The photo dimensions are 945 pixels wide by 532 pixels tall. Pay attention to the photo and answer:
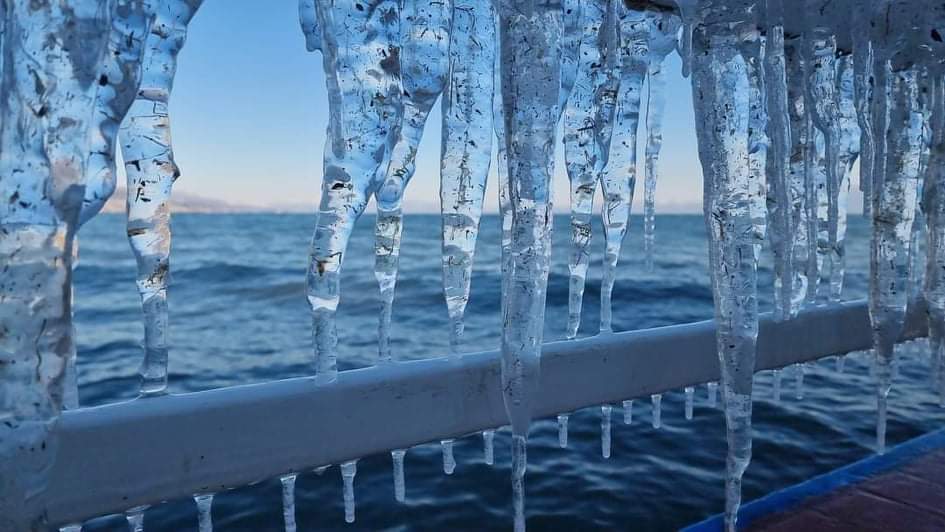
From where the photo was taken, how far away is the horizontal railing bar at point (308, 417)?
3.46 feet

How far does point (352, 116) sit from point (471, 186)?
381 mm

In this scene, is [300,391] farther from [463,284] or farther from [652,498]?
[652,498]

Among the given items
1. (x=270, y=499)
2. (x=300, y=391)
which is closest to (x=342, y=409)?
(x=300, y=391)

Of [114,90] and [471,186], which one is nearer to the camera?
[114,90]

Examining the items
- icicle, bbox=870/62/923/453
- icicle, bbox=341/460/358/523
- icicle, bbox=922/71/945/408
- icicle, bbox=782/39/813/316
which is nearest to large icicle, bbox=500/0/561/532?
icicle, bbox=341/460/358/523

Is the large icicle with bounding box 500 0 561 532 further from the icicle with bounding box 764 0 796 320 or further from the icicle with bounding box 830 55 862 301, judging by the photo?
the icicle with bounding box 830 55 862 301

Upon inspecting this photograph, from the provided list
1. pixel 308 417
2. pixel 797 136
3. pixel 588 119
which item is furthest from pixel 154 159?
pixel 797 136

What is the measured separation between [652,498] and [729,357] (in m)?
1.82

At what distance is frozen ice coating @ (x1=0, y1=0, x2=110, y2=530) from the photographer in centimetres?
71

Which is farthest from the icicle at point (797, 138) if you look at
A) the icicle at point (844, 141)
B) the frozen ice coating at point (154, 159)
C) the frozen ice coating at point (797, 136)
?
the frozen ice coating at point (154, 159)

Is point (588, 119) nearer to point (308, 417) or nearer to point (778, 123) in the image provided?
point (778, 123)

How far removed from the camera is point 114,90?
822 millimetres

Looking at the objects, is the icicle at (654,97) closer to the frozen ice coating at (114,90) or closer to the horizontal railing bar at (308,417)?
the horizontal railing bar at (308,417)

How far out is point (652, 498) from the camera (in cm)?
291
